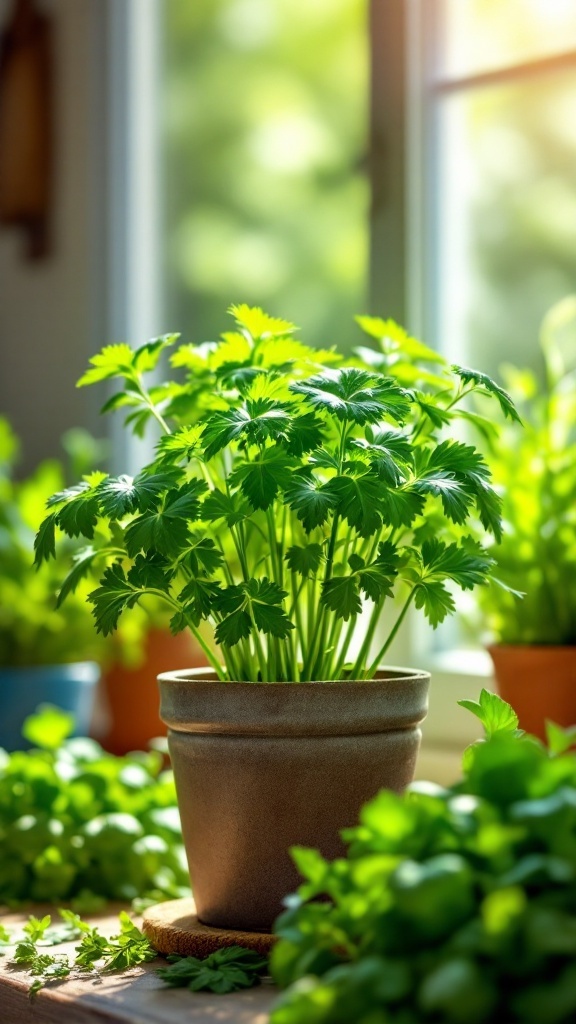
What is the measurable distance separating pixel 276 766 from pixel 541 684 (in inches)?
14.5

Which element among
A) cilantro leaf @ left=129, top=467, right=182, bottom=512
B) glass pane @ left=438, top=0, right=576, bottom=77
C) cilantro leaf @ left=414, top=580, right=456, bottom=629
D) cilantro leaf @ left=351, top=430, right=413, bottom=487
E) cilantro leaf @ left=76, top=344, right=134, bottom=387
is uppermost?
glass pane @ left=438, top=0, right=576, bottom=77

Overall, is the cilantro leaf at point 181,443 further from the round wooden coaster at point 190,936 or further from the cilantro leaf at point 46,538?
the round wooden coaster at point 190,936

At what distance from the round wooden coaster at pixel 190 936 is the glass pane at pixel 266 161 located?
98 centimetres

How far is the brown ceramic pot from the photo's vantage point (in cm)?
A: 79

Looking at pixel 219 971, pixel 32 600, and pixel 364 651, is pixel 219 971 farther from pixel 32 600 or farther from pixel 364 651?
pixel 32 600

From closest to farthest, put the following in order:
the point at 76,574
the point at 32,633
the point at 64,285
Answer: the point at 76,574
the point at 32,633
the point at 64,285

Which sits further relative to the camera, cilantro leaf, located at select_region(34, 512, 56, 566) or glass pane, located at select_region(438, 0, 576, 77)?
glass pane, located at select_region(438, 0, 576, 77)

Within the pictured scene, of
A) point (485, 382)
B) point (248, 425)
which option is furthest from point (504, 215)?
point (248, 425)

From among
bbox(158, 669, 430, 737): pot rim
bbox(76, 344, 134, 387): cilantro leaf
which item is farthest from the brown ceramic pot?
bbox(76, 344, 134, 387): cilantro leaf

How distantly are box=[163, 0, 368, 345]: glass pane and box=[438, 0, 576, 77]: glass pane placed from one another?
227mm

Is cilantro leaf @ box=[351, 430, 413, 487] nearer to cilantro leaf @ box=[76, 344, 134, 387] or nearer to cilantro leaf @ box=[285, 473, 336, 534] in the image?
cilantro leaf @ box=[285, 473, 336, 534]

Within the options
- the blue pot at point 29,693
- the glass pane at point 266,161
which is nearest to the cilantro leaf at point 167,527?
the blue pot at point 29,693

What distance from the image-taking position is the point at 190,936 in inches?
32.2

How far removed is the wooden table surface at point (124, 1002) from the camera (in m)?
0.69
